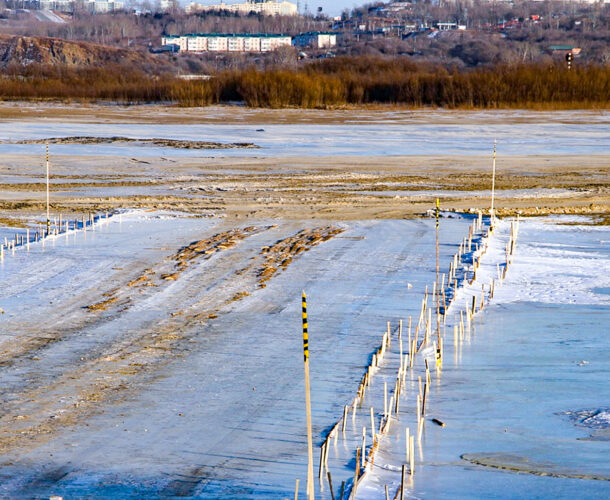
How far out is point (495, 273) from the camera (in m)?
17.5

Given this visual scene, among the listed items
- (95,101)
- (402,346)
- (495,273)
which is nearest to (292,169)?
(495,273)

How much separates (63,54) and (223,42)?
2234 inches

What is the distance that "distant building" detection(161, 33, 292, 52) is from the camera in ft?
626

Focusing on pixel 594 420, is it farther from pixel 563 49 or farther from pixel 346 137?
pixel 563 49

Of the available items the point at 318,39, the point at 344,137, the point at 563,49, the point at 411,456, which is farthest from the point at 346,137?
the point at 318,39

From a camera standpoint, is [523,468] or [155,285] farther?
[155,285]

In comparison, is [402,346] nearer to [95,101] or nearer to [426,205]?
[426,205]

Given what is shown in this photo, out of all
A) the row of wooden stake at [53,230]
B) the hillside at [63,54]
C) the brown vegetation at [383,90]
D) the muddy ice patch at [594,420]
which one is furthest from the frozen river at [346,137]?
the hillside at [63,54]

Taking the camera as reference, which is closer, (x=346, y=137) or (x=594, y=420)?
(x=594, y=420)

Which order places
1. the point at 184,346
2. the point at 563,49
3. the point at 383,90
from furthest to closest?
1. the point at 563,49
2. the point at 383,90
3. the point at 184,346

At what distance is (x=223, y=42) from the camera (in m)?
195

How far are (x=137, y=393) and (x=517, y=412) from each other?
13.2 ft

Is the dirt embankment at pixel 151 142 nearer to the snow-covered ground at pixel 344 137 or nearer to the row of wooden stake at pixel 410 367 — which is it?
the snow-covered ground at pixel 344 137

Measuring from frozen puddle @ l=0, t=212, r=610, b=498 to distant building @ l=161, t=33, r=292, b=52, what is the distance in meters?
175
